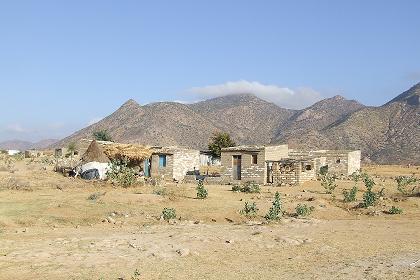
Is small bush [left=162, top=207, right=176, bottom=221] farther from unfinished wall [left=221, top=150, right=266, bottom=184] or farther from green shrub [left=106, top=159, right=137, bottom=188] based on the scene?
unfinished wall [left=221, top=150, right=266, bottom=184]

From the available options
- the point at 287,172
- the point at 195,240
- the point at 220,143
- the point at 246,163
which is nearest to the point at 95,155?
the point at 246,163

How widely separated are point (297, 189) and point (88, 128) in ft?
285

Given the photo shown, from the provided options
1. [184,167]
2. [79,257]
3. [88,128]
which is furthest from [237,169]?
[88,128]

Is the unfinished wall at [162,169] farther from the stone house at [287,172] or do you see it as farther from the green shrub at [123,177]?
the green shrub at [123,177]

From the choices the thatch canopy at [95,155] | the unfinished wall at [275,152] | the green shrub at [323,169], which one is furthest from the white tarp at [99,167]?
the green shrub at [323,169]

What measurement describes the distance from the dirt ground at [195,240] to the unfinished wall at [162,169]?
13.5 meters

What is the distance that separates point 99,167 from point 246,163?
10027 mm

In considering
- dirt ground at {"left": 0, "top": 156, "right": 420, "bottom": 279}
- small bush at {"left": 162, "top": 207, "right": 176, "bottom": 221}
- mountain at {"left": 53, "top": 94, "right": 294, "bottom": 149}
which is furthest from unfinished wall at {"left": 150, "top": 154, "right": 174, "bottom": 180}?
mountain at {"left": 53, "top": 94, "right": 294, "bottom": 149}

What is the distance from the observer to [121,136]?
90.8 metres

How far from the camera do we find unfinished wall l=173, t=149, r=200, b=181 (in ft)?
119

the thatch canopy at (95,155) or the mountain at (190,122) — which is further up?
the mountain at (190,122)

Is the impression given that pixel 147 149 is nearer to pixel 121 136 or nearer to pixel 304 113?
pixel 121 136

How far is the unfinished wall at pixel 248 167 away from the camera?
108 feet

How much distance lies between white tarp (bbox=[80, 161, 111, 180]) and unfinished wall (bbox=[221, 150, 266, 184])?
26.8 feet
